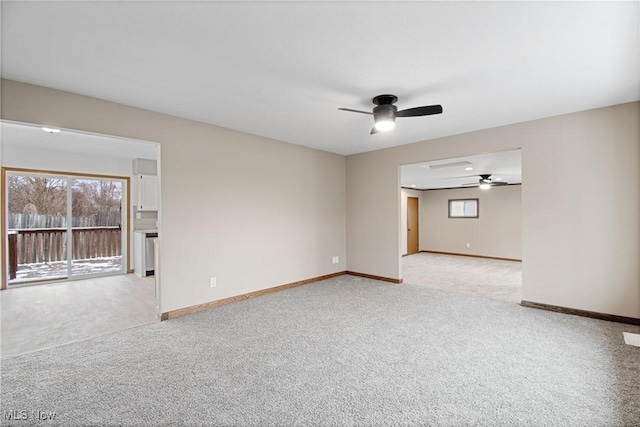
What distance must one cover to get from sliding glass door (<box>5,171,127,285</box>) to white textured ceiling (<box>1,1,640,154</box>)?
3.84 meters

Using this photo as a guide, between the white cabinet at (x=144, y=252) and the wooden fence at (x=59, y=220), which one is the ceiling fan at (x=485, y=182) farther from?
the wooden fence at (x=59, y=220)

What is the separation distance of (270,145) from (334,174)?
5.21ft

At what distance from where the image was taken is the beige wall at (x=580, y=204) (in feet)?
10.8

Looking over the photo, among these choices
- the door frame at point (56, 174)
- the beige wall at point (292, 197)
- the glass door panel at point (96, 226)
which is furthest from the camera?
the glass door panel at point (96, 226)

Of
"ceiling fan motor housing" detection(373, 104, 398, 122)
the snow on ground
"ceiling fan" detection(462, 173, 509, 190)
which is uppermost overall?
"ceiling fan motor housing" detection(373, 104, 398, 122)

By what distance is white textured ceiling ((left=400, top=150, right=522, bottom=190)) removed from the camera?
17.2 feet

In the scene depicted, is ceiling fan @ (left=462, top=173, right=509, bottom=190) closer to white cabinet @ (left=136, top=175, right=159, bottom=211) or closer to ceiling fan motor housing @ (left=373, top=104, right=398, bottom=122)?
ceiling fan motor housing @ (left=373, top=104, right=398, bottom=122)

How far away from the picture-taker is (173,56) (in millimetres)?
2277

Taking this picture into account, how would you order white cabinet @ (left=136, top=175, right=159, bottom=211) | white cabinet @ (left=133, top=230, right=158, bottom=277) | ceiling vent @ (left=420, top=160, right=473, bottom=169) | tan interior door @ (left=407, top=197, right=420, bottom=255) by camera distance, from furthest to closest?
tan interior door @ (left=407, top=197, right=420, bottom=255) → white cabinet @ (left=136, top=175, right=159, bottom=211) → white cabinet @ (left=133, top=230, right=158, bottom=277) → ceiling vent @ (left=420, top=160, right=473, bottom=169)

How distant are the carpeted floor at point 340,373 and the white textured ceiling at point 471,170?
108 inches

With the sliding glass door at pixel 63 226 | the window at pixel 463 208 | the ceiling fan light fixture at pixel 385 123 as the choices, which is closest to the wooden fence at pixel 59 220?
the sliding glass door at pixel 63 226

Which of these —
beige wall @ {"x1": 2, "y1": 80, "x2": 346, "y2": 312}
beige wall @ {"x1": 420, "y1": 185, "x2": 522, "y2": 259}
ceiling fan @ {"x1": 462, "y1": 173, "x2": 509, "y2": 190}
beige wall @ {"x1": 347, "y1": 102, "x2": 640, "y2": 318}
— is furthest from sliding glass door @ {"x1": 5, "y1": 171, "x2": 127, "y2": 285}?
beige wall @ {"x1": 420, "y1": 185, "x2": 522, "y2": 259}

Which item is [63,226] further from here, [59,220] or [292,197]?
[292,197]

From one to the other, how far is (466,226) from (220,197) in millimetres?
8134
